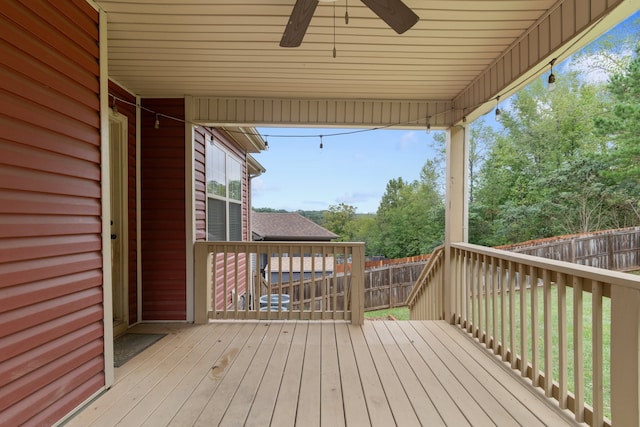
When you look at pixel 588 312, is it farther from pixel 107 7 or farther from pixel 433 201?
pixel 433 201

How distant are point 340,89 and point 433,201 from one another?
54.9 ft

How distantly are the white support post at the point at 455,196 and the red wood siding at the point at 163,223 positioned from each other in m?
3.00

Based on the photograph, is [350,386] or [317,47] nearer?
[350,386]

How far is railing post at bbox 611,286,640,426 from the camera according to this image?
1.37 meters

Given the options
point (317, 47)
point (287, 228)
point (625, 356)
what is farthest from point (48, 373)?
point (287, 228)

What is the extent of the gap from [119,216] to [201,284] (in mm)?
1113

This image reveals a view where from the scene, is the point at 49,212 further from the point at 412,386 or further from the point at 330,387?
the point at 412,386

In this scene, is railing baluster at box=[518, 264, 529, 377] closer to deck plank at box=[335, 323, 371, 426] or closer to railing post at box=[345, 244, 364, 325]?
deck plank at box=[335, 323, 371, 426]

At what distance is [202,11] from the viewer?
2.07 metres

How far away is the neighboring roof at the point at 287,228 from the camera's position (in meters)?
13.8

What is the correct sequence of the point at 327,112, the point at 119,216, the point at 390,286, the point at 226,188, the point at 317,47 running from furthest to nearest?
the point at 390,286 < the point at 226,188 < the point at 327,112 < the point at 119,216 < the point at 317,47

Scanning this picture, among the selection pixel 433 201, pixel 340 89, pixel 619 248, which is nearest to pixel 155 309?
pixel 340 89

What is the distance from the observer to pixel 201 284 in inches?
136

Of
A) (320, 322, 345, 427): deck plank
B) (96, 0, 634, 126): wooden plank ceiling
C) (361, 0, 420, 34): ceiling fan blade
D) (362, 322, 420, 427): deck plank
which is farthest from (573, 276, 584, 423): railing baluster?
(361, 0, 420, 34): ceiling fan blade
